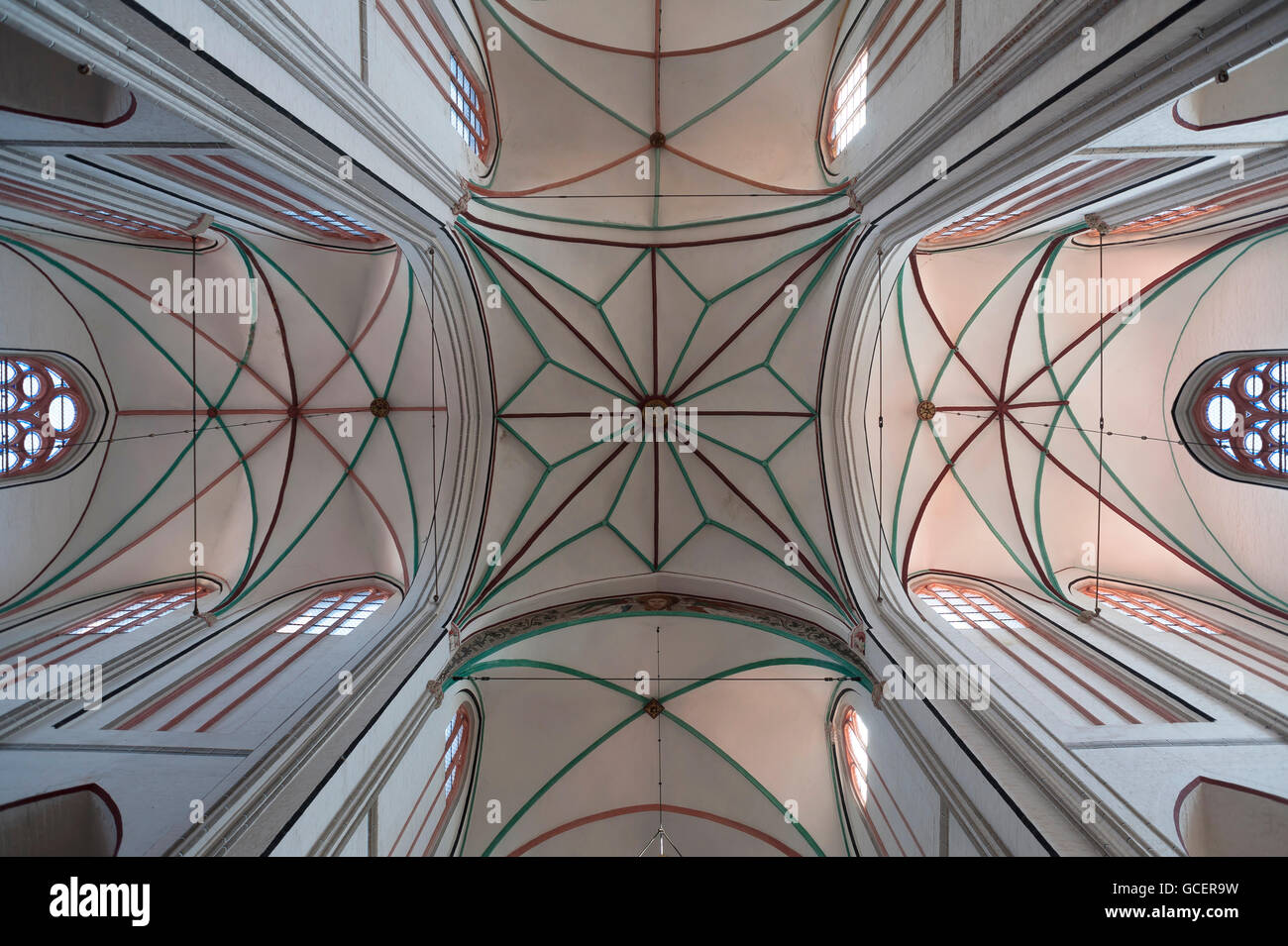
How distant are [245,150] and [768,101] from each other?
10.8 m

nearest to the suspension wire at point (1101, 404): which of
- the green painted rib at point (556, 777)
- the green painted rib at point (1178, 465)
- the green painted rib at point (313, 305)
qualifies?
the green painted rib at point (1178, 465)

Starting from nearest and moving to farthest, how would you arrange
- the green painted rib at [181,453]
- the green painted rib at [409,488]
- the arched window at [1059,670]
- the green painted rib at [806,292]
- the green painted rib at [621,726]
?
the arched window at [1059,670] → the green painted rib at [181,453] → the green painted rib at [806,292] → the green painted rib at [621,726] → the green painted rib at [409,488]

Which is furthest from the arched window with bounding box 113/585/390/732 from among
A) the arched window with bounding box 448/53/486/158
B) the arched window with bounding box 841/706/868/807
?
the arched window with bounding box 841/706/868/807

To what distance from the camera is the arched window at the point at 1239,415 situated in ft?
36.7

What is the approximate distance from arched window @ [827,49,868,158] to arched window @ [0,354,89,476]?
51.2 feet

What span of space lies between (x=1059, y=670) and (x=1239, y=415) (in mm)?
6436

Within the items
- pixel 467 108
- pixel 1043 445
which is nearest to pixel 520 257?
pixel 467 108

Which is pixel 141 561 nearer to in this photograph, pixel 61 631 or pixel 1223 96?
pixel 61 631

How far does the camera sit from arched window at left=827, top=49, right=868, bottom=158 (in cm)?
1095

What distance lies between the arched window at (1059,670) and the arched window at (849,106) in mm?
8579

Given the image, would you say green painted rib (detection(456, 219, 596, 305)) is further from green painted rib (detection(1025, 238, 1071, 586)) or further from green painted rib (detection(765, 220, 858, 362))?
green painted rib (detection(1025, 238, 1071, 586))

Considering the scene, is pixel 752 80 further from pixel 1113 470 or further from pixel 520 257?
pixel 1113 470

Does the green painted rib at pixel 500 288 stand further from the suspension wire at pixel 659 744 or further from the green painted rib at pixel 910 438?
the green painted rib at pixel 910 438
